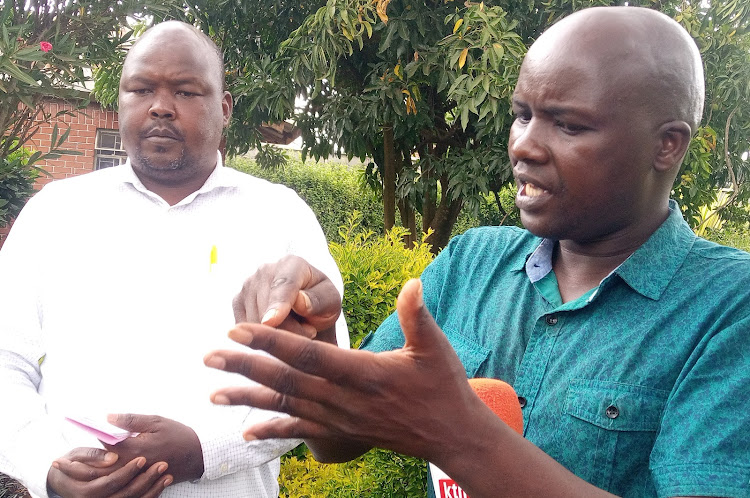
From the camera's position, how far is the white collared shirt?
83.7 inches

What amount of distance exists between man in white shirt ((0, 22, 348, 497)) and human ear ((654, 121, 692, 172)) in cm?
121

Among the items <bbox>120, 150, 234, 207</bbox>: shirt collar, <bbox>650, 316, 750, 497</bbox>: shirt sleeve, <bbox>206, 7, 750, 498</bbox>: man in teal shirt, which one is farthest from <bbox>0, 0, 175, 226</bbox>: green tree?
<bbox>650, 316, 750, 497</bbox>: shirt sleeve

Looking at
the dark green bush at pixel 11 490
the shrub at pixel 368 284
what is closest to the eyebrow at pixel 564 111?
the shrub at pixel 368 284

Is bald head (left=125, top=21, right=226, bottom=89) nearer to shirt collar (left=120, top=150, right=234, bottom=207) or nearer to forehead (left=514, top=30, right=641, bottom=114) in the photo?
shirt collar (left=120, top=150, right=234, bottom=207)

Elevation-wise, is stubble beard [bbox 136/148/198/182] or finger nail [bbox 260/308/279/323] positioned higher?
stubble beard [bbox 136/148/198/182]

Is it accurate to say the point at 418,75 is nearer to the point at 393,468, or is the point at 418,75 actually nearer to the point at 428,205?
the point at 428,205

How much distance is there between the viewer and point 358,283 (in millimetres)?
3455

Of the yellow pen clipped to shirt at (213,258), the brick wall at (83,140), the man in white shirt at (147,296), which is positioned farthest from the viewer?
the brick wall at (83,140)

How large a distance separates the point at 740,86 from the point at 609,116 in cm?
532

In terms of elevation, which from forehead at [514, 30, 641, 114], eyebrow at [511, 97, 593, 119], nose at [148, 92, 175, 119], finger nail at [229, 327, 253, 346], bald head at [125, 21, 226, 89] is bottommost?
finger nail at [229, 327, 253, 346]

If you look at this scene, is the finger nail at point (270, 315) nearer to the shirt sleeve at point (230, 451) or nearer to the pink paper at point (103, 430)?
the pink paper at point (103, 430)

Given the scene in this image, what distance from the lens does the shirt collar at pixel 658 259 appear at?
1.38 meters

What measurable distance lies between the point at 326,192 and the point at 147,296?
10342mm

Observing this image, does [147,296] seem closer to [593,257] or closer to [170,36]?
[170,36]
